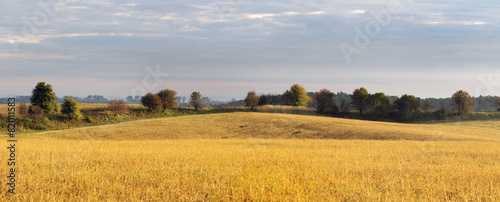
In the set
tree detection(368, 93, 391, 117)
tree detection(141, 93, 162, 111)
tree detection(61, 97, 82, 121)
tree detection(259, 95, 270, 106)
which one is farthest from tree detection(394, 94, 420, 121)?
tree detection(61, 97, 82, 121)

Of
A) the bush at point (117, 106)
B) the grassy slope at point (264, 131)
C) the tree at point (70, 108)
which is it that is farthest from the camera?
the bush at point (117, 106)

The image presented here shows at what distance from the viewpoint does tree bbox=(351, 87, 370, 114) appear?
3666 inches

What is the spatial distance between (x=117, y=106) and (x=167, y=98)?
11.4 m

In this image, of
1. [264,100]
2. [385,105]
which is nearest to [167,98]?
[264,100]

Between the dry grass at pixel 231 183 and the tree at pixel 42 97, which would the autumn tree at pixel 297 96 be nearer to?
the tree at pixel 42 97

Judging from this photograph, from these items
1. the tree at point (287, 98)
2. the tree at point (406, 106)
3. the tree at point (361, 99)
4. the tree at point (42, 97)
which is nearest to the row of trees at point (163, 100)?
the tree at point (42, 97)

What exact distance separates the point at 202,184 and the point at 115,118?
6071cm

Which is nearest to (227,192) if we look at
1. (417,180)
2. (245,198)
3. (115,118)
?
(245,198)

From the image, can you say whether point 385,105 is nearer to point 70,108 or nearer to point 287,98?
point 287,98

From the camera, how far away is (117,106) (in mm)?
69938

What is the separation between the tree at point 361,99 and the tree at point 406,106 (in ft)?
26.1

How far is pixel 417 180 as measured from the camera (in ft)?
30.0

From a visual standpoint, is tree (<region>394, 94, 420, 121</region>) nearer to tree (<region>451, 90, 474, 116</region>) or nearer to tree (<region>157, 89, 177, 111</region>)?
tree (<region>451, 90, 474, 116</region>)

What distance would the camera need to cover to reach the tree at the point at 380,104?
298 feet
